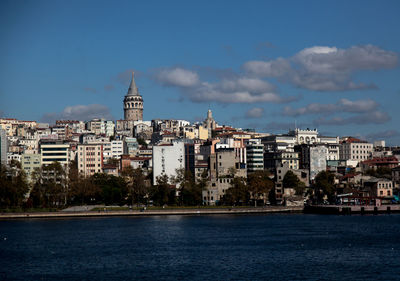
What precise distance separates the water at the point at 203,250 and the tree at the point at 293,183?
26.4 metres

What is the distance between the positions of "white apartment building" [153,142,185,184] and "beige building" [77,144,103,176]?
15.1m

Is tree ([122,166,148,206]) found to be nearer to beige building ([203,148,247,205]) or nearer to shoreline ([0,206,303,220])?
shoreline ([0,206,303,220])

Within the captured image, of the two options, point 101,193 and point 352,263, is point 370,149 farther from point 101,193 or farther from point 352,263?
point 352,263

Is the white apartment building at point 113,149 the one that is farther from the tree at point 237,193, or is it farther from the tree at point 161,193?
the tree at point 237,193

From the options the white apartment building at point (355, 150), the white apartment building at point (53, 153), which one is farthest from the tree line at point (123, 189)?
the white apartment building at point (355, 150)

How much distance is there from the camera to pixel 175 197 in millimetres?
105938

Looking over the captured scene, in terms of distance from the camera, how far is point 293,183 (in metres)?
110

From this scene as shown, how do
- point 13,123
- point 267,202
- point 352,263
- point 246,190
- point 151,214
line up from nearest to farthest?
point 352,263, point 151,214, point 246,190, point 267,202, point 13,123

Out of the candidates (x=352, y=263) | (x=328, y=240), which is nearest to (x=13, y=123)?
(x=328, y=240)

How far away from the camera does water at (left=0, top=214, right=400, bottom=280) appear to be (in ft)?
140

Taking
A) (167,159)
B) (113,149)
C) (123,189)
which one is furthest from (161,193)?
(113,149)

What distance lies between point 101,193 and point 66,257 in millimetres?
55743

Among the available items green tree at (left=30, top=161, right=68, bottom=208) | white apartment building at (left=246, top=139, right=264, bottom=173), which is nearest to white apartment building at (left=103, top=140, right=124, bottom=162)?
white apartment building at (left=246, top=139, right=264, bottom=173)

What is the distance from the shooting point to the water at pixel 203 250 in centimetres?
4262
